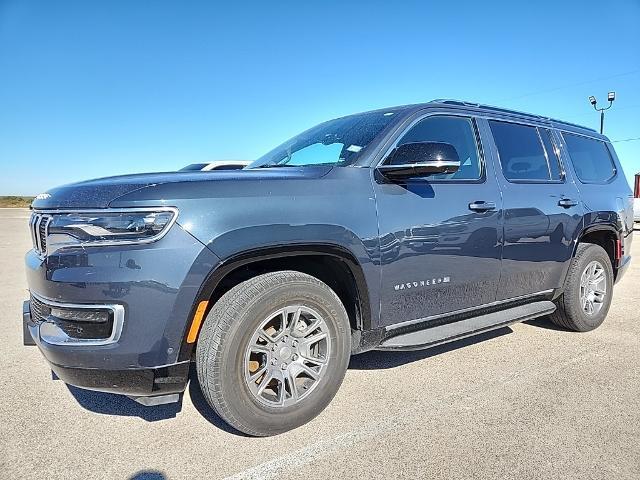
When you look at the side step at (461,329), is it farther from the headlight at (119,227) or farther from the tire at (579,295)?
the headlight at (119,227)

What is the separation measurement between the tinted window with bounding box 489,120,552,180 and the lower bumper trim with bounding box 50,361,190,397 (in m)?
2.80

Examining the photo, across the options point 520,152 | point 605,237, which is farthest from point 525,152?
point 605,237

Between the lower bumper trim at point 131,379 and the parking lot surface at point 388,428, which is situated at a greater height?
the lower bumper trim at point 131,379

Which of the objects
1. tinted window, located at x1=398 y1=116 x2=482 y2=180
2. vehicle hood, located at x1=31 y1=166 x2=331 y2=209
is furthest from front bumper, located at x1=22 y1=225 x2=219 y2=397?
tinted window, located at x1=398 y1=116 x2=482 y2=180

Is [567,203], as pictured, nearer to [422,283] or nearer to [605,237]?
[605,237]

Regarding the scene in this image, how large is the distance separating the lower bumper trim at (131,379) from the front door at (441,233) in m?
1.27

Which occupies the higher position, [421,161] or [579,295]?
[421,161]

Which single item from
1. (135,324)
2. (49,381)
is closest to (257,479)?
(135,324)

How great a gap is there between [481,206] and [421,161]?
2.53ft

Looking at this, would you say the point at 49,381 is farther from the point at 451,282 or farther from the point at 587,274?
the point at 587,274

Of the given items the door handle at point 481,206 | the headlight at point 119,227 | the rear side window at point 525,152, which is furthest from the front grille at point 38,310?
the rear side window at point 525,152

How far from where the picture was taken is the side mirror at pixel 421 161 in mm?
2664

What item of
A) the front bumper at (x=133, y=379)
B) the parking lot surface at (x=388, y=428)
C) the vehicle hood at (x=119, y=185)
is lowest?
the parking lot surface at (x=388, y=428)

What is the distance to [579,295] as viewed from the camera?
4.18 meters
